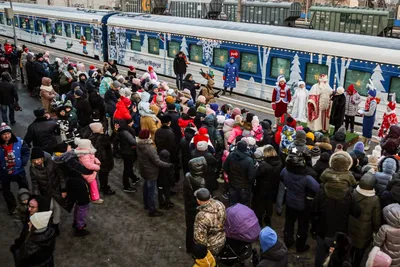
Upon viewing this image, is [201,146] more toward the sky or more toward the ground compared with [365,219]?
more toward the sky

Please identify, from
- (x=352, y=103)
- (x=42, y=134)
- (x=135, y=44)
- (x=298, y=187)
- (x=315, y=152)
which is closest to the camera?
(x=298, y=187)

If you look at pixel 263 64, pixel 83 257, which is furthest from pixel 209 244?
pixel 263 64

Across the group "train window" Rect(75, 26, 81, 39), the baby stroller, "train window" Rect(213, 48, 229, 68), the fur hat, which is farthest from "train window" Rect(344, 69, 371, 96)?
"train window" Rect(75, 26, 81, 39)

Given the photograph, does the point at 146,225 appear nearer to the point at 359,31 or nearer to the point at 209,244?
the point at 209,244

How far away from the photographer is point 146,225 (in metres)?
8.03

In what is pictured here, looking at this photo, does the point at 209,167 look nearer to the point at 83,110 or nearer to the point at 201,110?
the point at 201,110

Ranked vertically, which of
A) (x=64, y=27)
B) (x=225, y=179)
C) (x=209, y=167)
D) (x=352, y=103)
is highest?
(x=64, y=27)

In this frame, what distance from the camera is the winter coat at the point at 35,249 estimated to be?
5.05m

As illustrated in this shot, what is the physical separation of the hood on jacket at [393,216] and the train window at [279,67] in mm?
9891

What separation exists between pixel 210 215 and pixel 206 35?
1327cm

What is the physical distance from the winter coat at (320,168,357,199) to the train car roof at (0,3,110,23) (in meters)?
20.2

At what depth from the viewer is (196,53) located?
18.5 metres

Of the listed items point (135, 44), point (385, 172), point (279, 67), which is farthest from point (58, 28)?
point (385, 172)

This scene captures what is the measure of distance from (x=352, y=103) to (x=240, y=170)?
6084 mm
